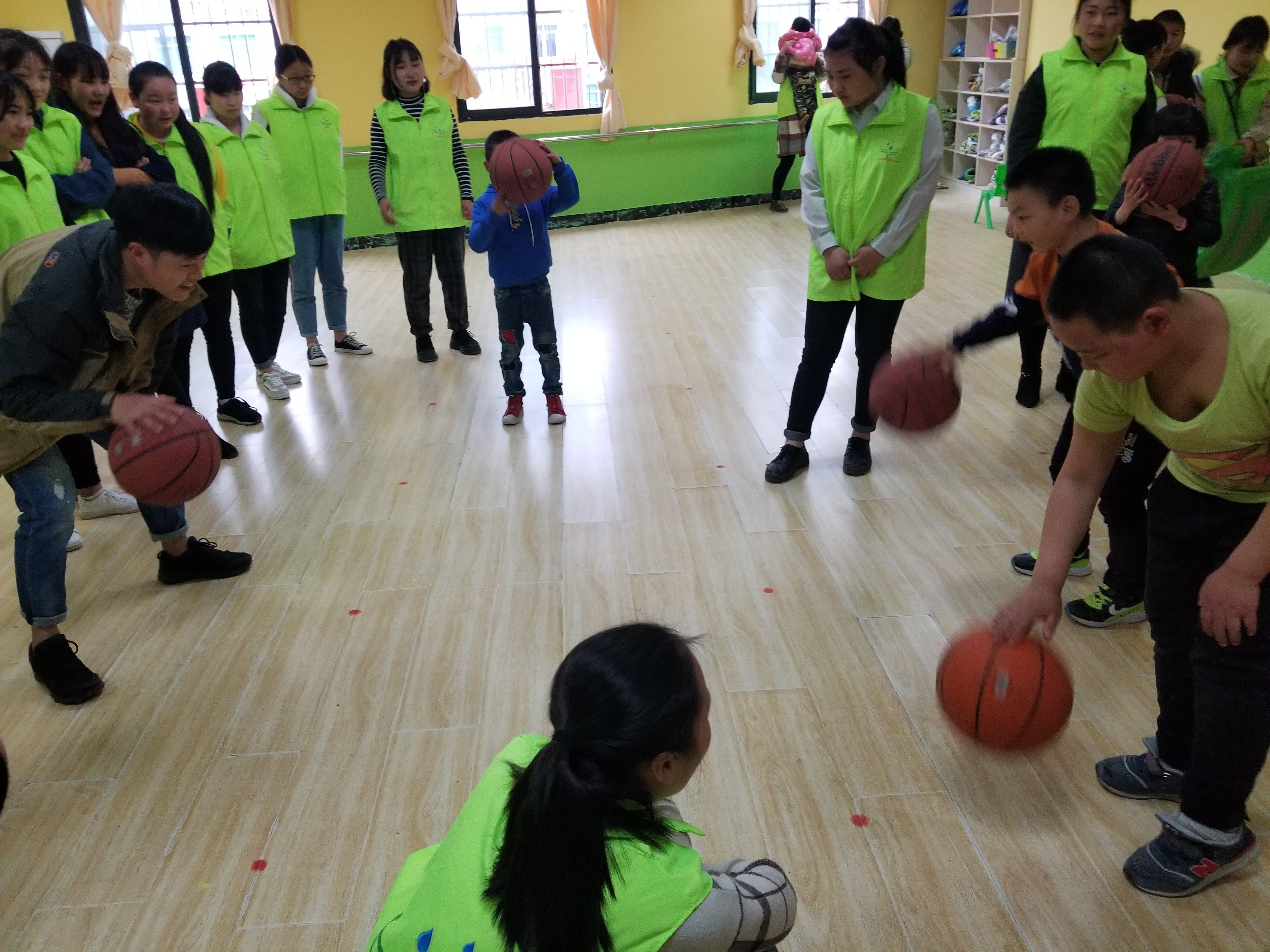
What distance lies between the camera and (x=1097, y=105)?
3.66m

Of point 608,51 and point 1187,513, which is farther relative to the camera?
point 608,51

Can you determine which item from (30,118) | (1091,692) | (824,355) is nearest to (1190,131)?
(824,355)

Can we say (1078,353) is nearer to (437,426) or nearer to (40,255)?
(40,255)

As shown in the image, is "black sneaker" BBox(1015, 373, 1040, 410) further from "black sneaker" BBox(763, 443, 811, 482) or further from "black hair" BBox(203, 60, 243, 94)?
"black hair" BBox(203, 60, 243, 94)

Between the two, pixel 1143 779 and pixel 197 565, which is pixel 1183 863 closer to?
pixel 1143 779

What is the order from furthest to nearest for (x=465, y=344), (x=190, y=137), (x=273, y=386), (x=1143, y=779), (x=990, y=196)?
(x=990, y=196)
(x=465, y=344)
(x=273, y=386)
(x=190, y=137)
(x=1143, y=779)

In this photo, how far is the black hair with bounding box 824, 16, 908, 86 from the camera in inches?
121

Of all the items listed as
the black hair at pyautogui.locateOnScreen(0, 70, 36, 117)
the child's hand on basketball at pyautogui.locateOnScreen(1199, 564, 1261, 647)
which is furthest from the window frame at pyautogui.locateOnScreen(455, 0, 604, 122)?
the child's hand on basketball at pyautogui.locateOnScreen(1199, 564, 1261, 647)

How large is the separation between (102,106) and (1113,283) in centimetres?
370

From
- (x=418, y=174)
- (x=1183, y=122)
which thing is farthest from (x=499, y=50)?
(x=1183, y=122)

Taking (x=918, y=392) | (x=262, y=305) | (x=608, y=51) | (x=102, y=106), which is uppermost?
(x=608, y=51)

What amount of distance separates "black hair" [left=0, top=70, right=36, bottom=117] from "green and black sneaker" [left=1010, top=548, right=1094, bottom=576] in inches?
131

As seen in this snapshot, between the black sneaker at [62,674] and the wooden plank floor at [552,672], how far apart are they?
0.06 m

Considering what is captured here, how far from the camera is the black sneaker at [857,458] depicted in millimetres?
3658
